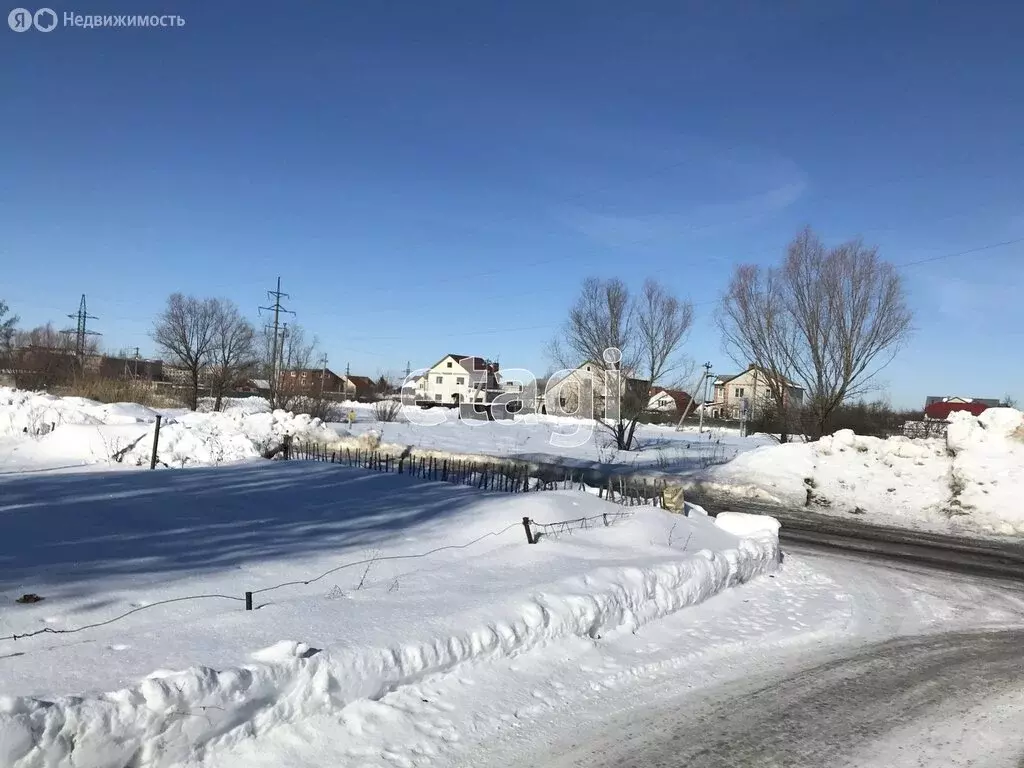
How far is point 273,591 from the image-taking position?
693 centimetres

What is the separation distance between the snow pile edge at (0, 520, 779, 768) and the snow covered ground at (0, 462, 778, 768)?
10 millimetres

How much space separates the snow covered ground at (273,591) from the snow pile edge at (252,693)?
1 centimetres

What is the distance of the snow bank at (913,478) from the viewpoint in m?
16.5

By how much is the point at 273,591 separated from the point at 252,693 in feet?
9.46

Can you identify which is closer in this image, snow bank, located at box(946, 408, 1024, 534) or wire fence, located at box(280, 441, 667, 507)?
wire fence, located at box(280, 441, 667, 507)

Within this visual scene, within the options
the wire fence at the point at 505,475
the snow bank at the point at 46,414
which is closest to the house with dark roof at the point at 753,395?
the wire fence at the point at 505,475

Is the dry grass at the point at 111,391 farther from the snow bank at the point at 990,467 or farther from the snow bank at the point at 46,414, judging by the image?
the snow bank at the point at 990,467

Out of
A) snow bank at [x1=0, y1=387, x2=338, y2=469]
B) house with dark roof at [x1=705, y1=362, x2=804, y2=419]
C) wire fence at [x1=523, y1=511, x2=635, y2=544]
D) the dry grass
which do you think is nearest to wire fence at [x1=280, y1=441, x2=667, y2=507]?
snow bank at [x1=0, y1=387, x2=338, y2=469]

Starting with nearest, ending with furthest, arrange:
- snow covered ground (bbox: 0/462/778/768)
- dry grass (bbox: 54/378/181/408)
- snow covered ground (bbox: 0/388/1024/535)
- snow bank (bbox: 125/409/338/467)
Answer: snow covered ground (bbox: 0/462/778/768), snow covered ground (bbox: 0/388/1024/535), snow bank (bbox: 125/409/338/467), dry grass (bbox: 54/378/181/408)

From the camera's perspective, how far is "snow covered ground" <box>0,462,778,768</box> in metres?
3.91

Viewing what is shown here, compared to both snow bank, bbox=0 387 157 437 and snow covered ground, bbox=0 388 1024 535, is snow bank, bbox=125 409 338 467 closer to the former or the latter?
snow covered ground, bbox=0 388 1024 535

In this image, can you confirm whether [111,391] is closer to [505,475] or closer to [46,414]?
[46,414]

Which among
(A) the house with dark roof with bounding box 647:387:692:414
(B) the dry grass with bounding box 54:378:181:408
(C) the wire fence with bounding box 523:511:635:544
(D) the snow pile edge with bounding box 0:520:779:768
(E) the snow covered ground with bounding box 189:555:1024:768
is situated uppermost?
(A) the house with dark roof with bounding box 647:387:692:414

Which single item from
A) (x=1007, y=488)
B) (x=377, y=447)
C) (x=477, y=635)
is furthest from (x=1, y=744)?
(x=377, y=447)
